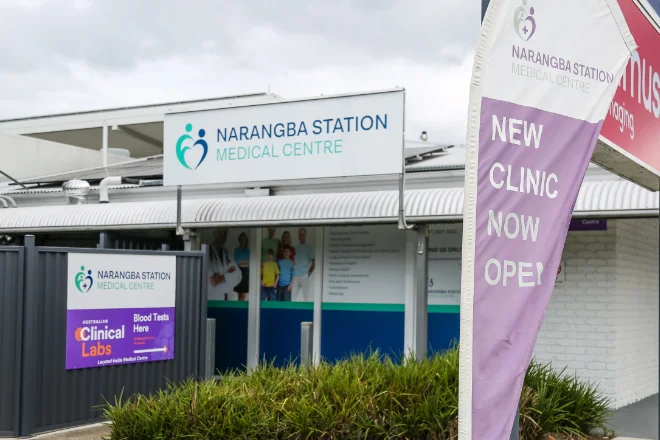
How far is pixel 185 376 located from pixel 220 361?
3171mm

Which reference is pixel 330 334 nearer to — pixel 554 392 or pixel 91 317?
pixel 91 317

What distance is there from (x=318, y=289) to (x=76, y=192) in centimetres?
472

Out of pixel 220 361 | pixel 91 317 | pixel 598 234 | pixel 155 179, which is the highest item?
pixel 155 179

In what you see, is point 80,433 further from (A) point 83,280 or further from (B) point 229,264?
(B) point 229,264

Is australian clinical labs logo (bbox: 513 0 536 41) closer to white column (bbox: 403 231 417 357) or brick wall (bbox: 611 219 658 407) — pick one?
brick wall (bbox: 611 219 658 407)

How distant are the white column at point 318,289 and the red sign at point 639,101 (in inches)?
288

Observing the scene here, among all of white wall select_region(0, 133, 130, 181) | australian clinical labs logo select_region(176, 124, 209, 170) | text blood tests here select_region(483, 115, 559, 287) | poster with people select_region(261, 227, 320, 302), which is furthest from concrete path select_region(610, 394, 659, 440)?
white wall select_region(0, 133, 130, 181)

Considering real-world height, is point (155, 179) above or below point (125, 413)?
above

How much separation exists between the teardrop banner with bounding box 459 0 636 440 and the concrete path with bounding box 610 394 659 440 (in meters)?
5.63

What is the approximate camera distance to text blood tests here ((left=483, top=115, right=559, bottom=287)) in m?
4.22

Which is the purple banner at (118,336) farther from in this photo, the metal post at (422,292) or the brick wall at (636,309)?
the brick wall at (636,309)

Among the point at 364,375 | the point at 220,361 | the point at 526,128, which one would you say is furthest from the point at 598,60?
the point at 220,361

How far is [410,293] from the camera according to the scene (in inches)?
519

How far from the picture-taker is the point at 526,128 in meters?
4.46
